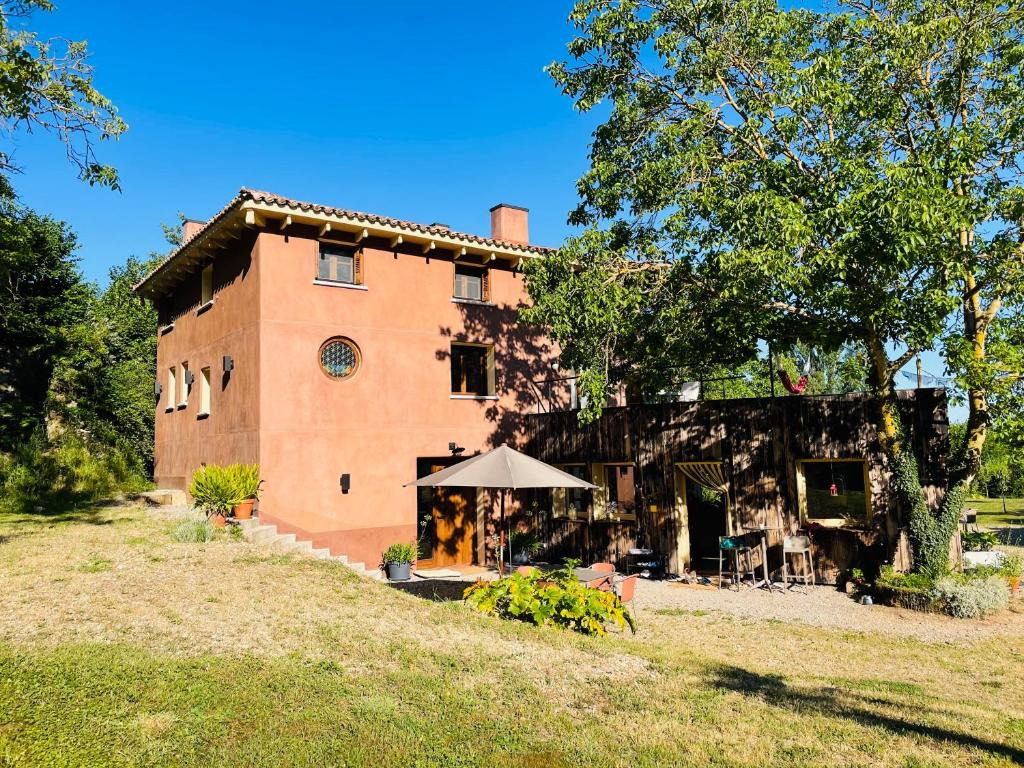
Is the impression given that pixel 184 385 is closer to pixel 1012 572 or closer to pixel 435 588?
pixel 435 588

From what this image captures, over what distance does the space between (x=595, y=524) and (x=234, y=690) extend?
11.5 metres

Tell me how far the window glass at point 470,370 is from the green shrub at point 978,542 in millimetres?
11337

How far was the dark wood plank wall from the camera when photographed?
1298 cm

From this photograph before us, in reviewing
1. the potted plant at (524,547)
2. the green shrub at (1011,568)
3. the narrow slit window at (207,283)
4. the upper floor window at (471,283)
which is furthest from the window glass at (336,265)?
the green shrub at (1011,568)

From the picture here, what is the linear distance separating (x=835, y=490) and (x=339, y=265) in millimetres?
12275

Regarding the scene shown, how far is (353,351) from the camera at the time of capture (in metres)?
15.9

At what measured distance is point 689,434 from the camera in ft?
49.8

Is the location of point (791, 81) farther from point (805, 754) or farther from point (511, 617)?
point (805, 754)

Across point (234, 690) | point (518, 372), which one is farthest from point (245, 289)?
point (234, 690)

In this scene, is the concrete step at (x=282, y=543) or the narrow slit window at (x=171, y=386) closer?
the concrete step at (x=282, y=543)

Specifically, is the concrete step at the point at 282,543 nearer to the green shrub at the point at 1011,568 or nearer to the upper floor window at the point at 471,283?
the upper floor window at the point at 471,283

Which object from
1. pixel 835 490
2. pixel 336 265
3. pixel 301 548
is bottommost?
pixel 301 548

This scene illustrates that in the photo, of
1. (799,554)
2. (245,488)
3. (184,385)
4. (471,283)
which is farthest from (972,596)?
(184,385)

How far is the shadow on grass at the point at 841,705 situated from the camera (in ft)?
18.0
